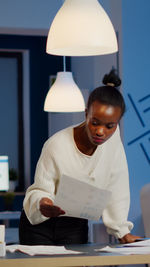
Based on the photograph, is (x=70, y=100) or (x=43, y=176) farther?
(x=70, y=100)

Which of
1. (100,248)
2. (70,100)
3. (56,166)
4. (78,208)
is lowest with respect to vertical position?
(100,248)

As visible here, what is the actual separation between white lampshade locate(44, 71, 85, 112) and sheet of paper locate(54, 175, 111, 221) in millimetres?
3255

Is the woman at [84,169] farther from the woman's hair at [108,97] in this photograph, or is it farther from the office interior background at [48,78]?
the office interior background at [48,78]

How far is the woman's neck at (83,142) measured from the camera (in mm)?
2291

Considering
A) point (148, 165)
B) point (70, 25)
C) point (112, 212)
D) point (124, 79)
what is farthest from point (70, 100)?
point (112, 212)

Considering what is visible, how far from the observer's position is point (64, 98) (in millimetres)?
5465

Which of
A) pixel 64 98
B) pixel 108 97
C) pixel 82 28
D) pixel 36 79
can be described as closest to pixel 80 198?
pixel 108 97

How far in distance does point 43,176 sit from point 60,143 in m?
0.14

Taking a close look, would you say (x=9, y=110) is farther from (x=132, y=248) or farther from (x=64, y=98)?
(x=132, y=248)

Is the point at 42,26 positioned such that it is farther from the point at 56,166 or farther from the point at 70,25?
the point at 56,166

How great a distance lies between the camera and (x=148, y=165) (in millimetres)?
5605

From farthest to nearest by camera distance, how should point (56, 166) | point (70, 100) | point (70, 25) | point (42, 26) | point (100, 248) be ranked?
point (42, 26)
point (70, 100)
point (70, 25)
point (56, 166)
point (100, 248)

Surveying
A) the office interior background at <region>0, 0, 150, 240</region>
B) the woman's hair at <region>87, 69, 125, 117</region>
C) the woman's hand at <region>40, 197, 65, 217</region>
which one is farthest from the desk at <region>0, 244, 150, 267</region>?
the office interior background at <region>0, 0, 150, 240</region>

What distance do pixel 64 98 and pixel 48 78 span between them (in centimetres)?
323
